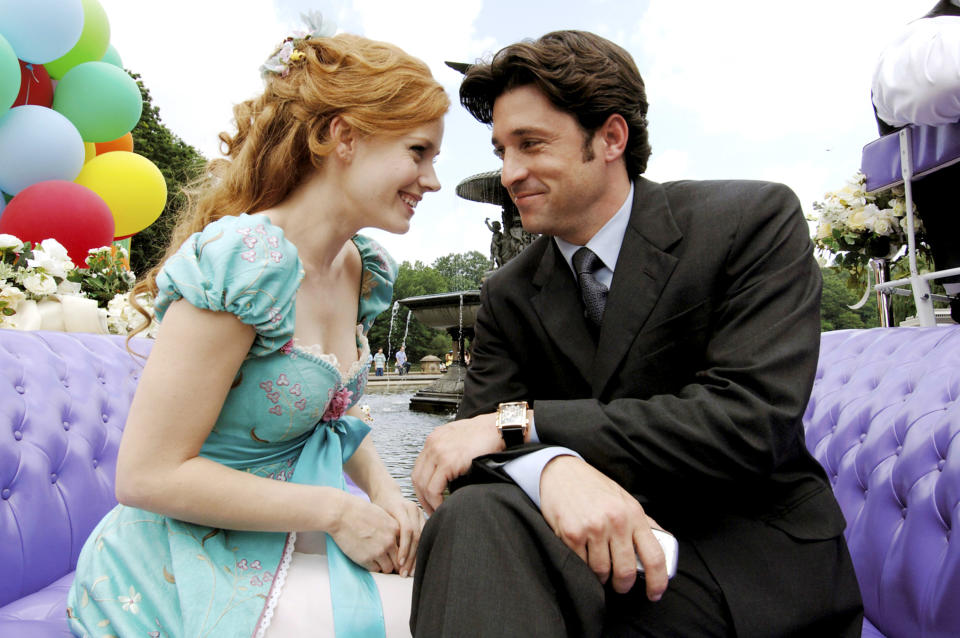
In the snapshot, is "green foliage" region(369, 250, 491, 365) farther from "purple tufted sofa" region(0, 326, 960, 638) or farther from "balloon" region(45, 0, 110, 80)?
"purple tufted sofa" region(0, 326, 960, 638)

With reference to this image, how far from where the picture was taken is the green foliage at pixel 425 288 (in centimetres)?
5805

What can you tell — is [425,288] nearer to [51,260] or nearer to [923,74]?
[51,260]

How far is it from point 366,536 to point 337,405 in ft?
1.44

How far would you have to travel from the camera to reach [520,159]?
7.29 feet

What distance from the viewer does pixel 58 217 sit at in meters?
7.83

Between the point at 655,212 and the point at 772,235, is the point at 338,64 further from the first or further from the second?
the point at 772,235

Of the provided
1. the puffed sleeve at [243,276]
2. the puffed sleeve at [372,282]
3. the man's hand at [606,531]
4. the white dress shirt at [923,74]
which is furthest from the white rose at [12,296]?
the white dress shirt at [923,74]

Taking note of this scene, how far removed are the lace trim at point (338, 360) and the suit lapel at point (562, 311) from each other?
551 mm

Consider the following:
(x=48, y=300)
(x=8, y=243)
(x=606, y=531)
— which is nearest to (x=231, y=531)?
(x=606, y=531)

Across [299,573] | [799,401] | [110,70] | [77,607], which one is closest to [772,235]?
[799,401]

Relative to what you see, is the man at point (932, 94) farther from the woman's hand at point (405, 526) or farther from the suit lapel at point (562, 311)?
the woman's hand at point (405, 526)

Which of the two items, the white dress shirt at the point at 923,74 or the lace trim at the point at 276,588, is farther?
the white dress shirt at the point at 923,74

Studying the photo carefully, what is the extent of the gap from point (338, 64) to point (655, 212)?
104 centimetres

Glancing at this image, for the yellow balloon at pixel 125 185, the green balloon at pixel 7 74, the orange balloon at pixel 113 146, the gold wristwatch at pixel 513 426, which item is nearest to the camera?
Result: the gold wristwatch at pixel 513 426
